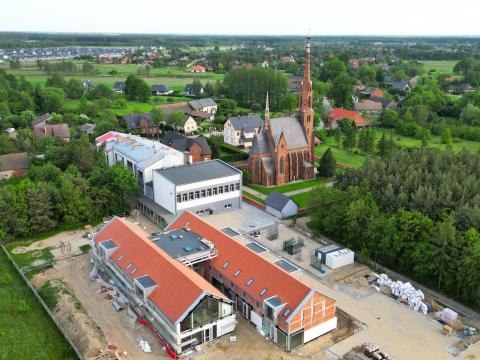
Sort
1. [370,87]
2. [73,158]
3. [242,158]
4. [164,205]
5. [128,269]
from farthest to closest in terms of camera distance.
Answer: [370,87]
[242,158]
[73,158]
[164,205]
[128,269]

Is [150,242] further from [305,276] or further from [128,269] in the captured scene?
[305,276]

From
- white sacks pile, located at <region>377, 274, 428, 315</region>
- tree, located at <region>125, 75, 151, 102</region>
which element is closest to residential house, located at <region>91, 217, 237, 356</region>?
white sacks pile, located at <region>377, 274, 428, 315</region>

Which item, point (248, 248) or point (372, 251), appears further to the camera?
point (372, 251)

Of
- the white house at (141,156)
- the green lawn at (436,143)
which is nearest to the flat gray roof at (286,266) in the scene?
the white house at (141,156)

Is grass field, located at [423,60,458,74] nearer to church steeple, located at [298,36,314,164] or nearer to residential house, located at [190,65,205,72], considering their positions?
residential house, located at [190,65,205,72]

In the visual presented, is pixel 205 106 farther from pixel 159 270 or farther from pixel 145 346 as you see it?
pixel 145 346

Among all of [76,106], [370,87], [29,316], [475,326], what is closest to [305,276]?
[475,326]

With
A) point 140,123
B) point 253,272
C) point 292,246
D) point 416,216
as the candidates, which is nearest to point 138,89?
point 140,123
